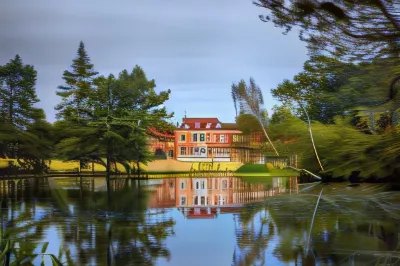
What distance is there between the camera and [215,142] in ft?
18.3

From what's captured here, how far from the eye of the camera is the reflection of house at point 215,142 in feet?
17.7

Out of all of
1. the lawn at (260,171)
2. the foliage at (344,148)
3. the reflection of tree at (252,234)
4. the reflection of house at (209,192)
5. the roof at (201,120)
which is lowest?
the reflection of tree at (252,234)

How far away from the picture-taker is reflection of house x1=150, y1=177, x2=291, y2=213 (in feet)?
18.2

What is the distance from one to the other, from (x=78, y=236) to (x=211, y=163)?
2073 millimetres

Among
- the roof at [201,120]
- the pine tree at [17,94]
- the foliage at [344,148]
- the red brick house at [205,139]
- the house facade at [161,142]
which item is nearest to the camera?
the foliage at [344,148]

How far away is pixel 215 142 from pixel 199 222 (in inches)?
42.6

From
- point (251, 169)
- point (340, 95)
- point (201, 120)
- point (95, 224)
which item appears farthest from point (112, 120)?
point (340, 95)

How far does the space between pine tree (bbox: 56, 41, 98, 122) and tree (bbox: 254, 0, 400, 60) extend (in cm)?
282

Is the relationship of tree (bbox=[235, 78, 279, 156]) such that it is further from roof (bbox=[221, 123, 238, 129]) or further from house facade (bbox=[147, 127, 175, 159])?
house facade (bbox=[147, 127, 175, 159])

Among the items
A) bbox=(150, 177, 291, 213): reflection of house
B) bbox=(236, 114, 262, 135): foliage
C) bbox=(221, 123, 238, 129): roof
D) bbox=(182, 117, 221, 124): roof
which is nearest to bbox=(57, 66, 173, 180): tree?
bbox=(182, 117, 221, 124): roof

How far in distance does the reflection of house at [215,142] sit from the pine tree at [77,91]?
1059 mm

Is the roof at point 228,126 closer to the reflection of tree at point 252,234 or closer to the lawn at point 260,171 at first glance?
the lawn at point 260,171

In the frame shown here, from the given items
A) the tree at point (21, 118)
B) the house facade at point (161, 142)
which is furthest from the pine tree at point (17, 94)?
the house facade at point (161, 142)

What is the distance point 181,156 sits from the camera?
229 inches
